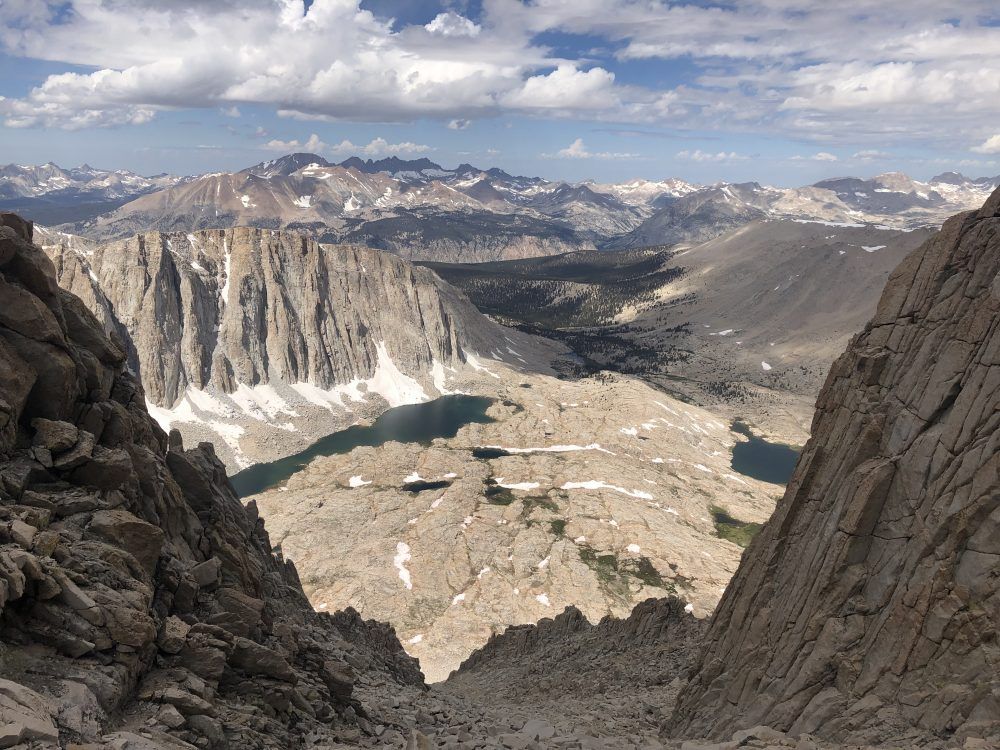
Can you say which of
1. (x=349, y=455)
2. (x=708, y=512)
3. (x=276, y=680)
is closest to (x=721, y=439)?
(x=708, y=512)

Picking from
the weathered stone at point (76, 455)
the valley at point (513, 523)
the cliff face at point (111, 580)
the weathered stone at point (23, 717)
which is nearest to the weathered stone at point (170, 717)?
the cliff face at point (111, 580)

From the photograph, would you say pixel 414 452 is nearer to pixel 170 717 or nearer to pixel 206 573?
pixel 206 573

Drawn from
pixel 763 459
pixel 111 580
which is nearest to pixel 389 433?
pixel 763 459

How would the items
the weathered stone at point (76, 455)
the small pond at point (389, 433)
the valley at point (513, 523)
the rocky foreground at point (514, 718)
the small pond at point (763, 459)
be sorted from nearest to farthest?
1. the rocky foreground at point (514, 718)
2. the weathered stone at point (76, 455)
3. the valley at point (513, 523)
4. the small pond at point (389, 433)
5. the small pond at point (763, 459)

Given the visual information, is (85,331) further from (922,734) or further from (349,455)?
(349,455)

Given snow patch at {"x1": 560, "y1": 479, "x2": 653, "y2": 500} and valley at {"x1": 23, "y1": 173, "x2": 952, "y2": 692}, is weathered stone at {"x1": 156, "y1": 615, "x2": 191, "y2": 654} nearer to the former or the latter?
valley at {"x1": 23, "y1": 173, "x2": 952, "y2": 692}

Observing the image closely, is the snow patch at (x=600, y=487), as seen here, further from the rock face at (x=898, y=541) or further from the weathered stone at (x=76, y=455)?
the weathered stone at (x=76, y=455)

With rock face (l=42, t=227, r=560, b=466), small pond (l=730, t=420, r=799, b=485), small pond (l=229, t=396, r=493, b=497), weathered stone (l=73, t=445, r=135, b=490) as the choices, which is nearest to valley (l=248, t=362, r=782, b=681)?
small pond (l=229, t=396, r=493, b=497)
